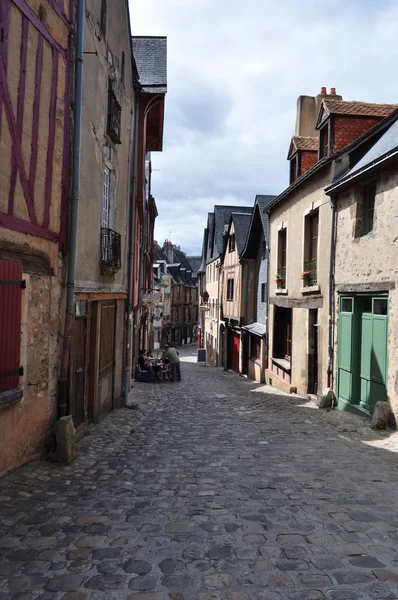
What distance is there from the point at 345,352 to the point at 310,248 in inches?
144

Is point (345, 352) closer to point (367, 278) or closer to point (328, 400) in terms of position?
point (328, 400)

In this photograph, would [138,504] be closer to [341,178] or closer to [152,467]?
[152,467]

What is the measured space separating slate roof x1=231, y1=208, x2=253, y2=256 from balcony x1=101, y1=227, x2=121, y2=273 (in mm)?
14249

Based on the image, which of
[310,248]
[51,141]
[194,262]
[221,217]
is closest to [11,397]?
[51,141]

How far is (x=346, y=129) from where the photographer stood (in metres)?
10.8

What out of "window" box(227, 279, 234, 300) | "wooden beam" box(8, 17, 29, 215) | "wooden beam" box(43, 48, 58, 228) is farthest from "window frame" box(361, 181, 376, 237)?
"window" box(227, 279, 234, 300)

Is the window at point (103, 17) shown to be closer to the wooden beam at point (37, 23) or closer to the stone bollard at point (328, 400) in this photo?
the wooden beam at point (37, 23)

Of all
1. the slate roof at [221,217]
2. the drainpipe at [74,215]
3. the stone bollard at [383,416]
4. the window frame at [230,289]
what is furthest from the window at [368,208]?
the slate roof at [221,217]

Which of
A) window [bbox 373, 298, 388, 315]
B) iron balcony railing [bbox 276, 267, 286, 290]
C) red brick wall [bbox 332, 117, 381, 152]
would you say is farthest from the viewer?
iron balcony railing [bbox 276, 267, 286, 290]

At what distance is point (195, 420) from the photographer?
883cm

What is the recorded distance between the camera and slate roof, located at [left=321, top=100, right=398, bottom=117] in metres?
10.7

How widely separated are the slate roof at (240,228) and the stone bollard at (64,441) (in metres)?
17.4

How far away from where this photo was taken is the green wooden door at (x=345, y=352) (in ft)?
30.9

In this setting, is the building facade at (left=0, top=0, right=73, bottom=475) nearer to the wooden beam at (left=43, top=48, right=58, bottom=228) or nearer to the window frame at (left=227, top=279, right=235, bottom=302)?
the wooden beam at (left=43, top=48, right=58, bottom=228)
